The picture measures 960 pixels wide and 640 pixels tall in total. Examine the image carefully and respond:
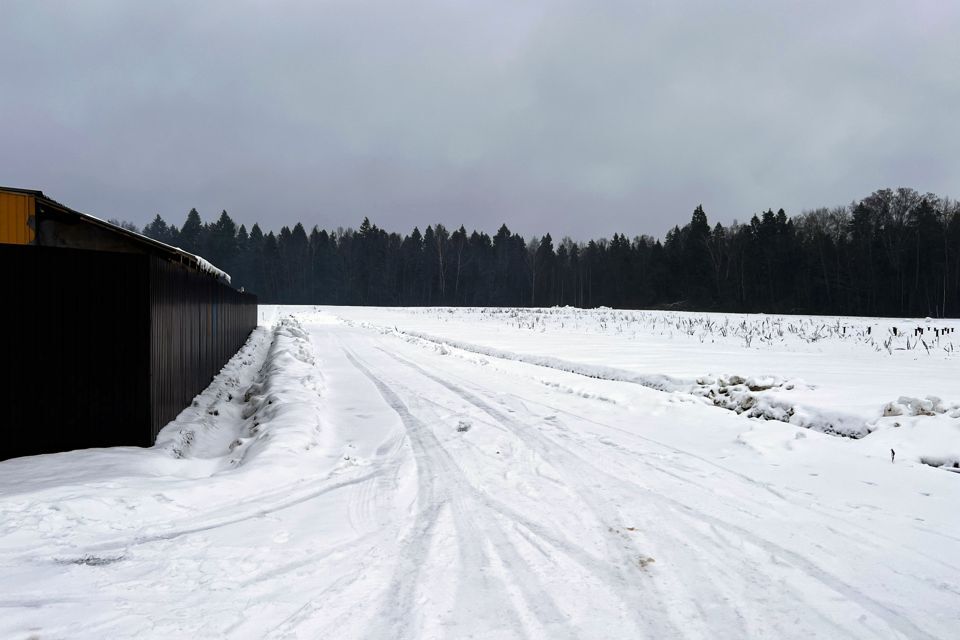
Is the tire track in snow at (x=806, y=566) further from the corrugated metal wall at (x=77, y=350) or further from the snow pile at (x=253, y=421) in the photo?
the corrugated metal wall at (x=77, y=350)

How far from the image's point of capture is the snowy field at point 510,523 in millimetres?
2482

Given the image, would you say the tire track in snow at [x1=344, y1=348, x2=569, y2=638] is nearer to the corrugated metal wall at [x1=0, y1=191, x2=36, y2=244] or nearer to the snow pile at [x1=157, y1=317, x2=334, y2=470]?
the snow pile at [x1=157, y1=317, x2=334, y2=470]

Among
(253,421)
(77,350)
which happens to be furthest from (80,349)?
(253,421)

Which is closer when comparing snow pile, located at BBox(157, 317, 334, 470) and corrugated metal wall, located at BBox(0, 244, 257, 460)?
corrugated metal wall, located at BBox(0, 244, 257, 460)

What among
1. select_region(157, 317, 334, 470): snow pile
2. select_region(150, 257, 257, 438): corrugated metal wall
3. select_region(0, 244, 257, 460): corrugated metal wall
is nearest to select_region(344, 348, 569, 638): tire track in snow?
select_region(157, 317, 334, 470): snow pile

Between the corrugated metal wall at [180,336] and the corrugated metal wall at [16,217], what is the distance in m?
2.59

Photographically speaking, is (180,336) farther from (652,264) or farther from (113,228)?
(652,264)

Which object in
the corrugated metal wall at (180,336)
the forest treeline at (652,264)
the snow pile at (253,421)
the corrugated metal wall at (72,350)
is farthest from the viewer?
the forest treeline at (652,264)

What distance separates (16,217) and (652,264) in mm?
73755

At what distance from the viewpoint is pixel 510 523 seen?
362 centimetres

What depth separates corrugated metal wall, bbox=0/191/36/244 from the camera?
8.12 m

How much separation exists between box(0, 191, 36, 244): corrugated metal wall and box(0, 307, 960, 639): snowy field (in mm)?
4550

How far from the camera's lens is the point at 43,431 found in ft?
16.7

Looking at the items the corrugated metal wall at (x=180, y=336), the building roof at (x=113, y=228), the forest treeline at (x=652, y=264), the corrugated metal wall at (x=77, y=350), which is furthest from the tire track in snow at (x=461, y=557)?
the forest treeline at (x=652, y=264)
